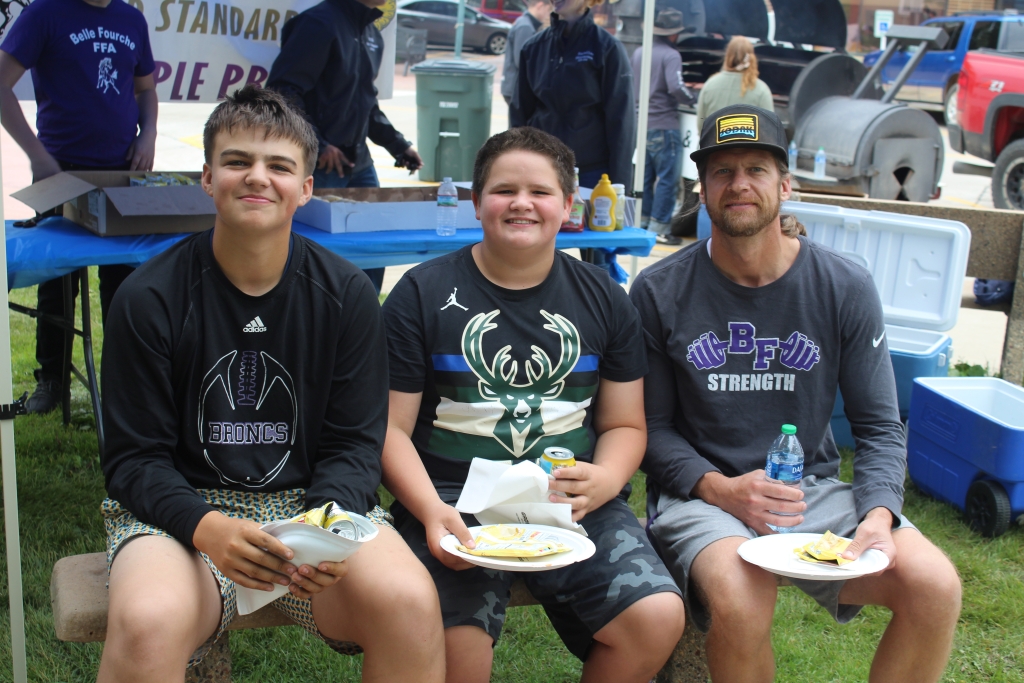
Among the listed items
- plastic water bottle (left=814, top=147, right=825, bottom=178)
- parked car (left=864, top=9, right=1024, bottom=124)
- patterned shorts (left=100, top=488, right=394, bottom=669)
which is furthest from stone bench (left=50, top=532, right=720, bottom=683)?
parked car (left=864, top=9, right=1024, bottom=124)

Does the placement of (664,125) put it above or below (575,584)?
above

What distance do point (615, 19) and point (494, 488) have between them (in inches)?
366

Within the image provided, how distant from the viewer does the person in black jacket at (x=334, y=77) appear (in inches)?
175

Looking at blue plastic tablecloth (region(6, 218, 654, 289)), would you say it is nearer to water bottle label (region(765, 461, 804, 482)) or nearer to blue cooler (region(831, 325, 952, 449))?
blue cooler (region(831, 325, 952, 449))

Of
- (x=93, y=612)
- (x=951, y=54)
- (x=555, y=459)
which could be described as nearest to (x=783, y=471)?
(x=555, y=459)

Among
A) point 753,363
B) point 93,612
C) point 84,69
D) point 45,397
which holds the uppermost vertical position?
point 84,69

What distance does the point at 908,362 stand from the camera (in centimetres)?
443

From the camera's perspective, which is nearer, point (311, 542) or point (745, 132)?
point (311, 542)

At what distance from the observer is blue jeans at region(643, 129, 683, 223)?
9188 mm

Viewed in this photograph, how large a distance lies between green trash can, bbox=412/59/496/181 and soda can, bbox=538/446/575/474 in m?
6.67

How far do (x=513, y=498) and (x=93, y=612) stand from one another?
0.97m

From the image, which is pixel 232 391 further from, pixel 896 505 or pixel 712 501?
pixel 896 505

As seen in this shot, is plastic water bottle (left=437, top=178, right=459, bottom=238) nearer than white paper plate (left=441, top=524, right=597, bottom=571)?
No

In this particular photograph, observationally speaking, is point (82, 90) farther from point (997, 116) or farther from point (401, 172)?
point (997, 116)
